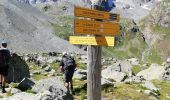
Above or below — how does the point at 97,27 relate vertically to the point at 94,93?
above

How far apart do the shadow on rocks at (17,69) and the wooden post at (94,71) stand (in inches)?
979

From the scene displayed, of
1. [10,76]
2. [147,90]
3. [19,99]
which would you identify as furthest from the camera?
[10,76]

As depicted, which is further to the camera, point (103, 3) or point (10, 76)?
point (10, 76)

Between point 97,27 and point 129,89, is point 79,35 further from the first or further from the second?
point 129,89

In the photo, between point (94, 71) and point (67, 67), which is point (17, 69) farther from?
point (94, 71)

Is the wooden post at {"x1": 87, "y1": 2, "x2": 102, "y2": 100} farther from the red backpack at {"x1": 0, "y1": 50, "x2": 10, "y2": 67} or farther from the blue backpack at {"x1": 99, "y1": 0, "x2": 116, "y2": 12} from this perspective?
the red backpack at {"x1": 0, "y1": 50, "x2": 10, "y2": 67}

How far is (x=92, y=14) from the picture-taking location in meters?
15.3

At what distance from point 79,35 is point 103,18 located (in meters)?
1.20

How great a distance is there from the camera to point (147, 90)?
110 ft

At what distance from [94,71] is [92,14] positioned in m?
2.26

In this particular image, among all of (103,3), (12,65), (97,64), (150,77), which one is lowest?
(150,77)

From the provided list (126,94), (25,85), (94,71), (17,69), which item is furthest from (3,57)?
(17,69)

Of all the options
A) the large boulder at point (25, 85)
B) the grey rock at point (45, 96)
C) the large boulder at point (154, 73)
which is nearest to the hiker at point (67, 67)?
the large boulder at point (25, 85)

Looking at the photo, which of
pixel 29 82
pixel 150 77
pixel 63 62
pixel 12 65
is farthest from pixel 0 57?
pixel 150 77
